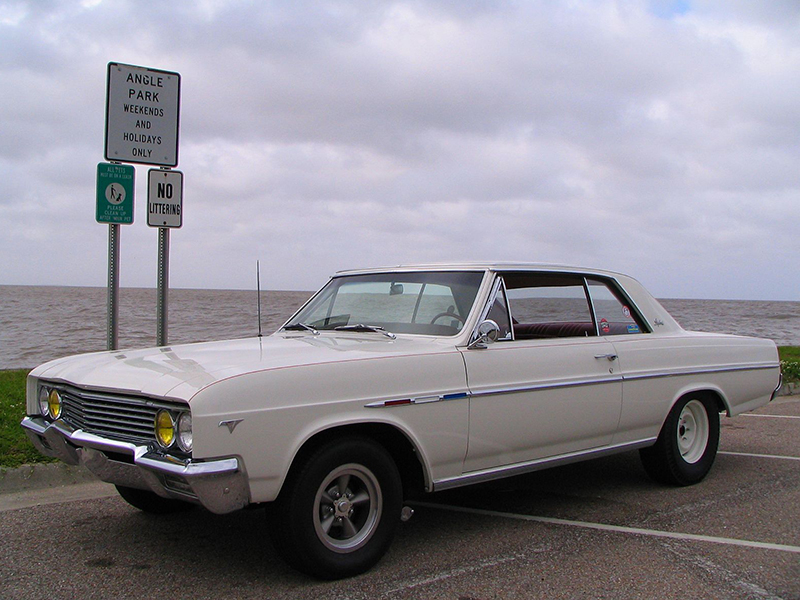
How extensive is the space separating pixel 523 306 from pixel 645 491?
1.79 m

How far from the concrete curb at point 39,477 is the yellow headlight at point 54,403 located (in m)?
1.22

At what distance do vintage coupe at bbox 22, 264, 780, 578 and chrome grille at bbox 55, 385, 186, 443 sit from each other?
0.01 meters

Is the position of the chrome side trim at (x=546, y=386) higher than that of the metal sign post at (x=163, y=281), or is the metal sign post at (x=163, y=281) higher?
the metal sign post at (x=163, y=281)

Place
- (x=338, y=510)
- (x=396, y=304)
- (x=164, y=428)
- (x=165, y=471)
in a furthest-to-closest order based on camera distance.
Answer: (x=396, y=304) → (x=338, y=510) → (x=164, y=428) → (x=165, y=471)

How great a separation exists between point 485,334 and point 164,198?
395cm

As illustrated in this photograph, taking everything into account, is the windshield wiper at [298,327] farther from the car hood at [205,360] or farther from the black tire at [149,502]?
the black tire at [149,502]

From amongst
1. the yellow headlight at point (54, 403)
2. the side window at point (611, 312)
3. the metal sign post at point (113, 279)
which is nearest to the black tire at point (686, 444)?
the side window at point (611, 312)

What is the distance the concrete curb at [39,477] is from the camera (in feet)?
17.4

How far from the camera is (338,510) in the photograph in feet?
12.1

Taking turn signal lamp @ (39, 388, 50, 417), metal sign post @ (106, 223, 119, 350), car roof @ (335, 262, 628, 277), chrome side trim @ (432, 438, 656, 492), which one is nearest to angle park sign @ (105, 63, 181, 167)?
metal sign post @ (106, 223, 119, 350)

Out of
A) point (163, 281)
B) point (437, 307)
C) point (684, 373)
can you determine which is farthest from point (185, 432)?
point (163, 281)

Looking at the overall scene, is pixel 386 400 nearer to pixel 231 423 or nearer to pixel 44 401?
pixel 231 423

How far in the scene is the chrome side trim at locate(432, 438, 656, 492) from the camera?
417 cm

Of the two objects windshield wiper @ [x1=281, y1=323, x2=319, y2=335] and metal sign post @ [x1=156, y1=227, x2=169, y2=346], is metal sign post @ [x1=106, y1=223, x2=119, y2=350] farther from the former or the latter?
windshield wiper @ [x1=281, y1=323, x2=319, y2=335]
